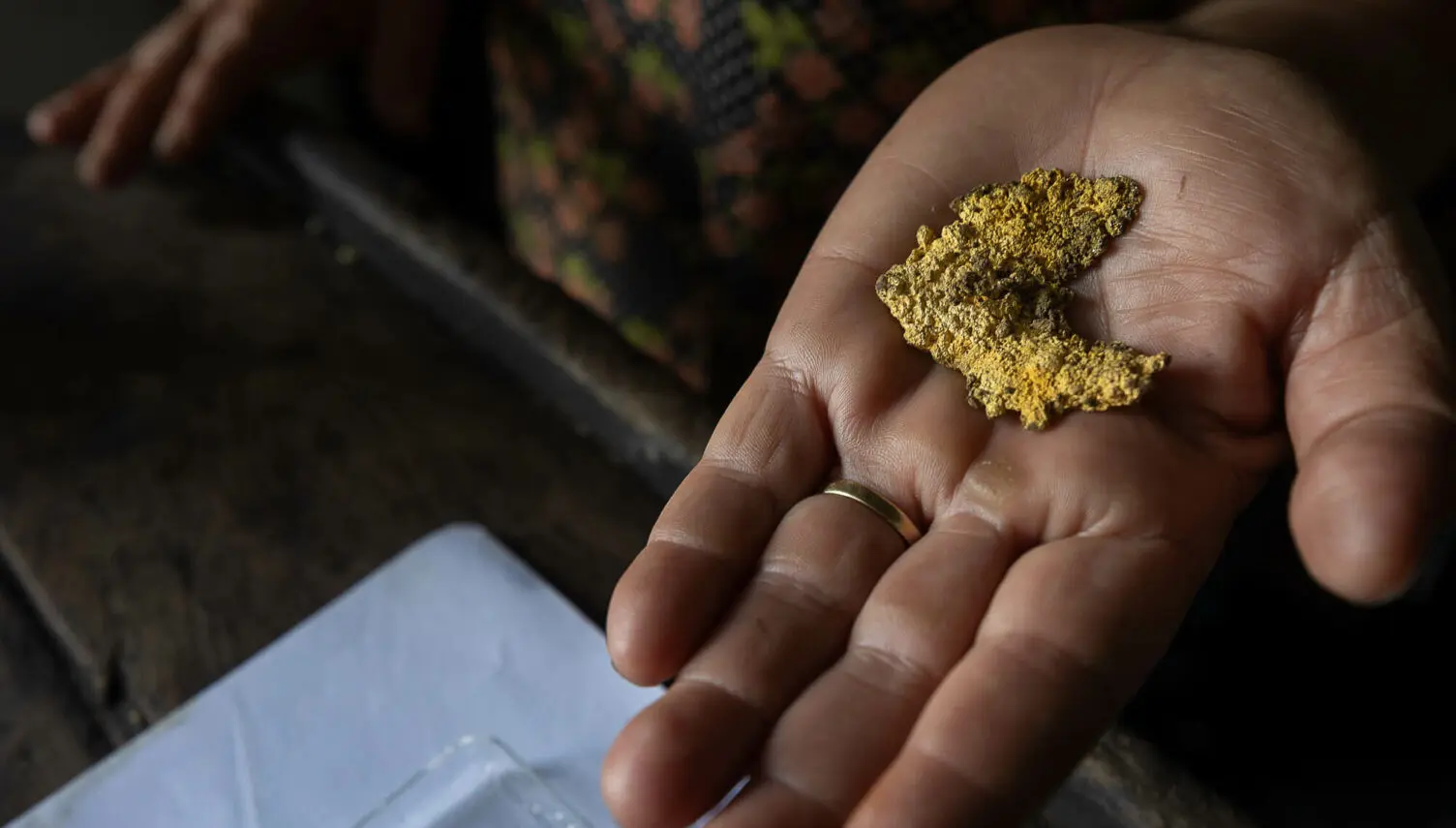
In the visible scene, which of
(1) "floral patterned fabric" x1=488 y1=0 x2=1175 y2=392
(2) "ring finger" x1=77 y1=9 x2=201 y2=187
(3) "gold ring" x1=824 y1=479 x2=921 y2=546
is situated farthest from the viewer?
(2) "ring finger" x1=77 y1=9 x2=201 y2=187

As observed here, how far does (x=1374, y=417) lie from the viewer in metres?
0.50

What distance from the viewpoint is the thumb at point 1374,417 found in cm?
47

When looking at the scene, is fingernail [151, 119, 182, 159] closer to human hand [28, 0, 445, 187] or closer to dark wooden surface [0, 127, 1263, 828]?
human hand [28, 0, 445, 187]

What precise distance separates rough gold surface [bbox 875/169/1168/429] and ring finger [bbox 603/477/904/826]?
131mm

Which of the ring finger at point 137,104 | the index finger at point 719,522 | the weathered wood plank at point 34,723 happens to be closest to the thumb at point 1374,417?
the index finger at point 719,522

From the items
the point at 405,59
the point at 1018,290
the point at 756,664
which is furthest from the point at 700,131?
the point at 756,664

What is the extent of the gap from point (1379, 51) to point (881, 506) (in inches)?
20.4

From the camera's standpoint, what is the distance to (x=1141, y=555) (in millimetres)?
537

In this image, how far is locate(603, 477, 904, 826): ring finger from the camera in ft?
1.63

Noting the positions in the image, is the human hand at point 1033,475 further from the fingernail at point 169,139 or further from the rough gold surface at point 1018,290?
the fingernail at point 169,139

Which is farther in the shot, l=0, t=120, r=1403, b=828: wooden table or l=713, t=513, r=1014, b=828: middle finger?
l=0, t=120, r=1403, b=828: wooden table

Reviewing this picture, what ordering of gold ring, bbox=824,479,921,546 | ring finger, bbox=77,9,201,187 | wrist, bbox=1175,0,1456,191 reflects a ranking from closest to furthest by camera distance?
gold ring, bbox=824,479,921,546
wrist, bbox=1175,0,1456,191
ring finger, bbox=77,9,201,187

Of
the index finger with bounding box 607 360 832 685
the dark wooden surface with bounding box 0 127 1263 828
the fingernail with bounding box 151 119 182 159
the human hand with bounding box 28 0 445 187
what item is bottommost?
the dark wooden surface with bounding box 0 127 1263 828

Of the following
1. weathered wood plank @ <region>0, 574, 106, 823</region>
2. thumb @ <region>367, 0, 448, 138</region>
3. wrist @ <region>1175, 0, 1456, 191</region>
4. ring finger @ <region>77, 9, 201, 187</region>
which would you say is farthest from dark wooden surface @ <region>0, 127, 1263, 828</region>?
wrist @ <region>1175, 0, 1456, 191</region>
